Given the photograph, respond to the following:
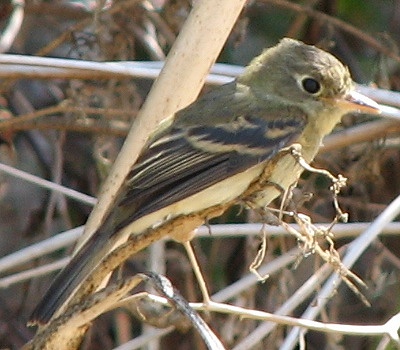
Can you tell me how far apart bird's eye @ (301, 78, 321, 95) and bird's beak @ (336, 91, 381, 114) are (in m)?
0.10

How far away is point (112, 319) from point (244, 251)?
59cm

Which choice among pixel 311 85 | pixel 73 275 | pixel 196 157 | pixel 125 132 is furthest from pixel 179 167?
pixel 125 132

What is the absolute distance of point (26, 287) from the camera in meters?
3.86

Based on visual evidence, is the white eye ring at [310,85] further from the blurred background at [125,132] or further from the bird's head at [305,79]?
the blurred background at [125,132]

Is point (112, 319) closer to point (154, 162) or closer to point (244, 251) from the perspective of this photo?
point (244, 251)

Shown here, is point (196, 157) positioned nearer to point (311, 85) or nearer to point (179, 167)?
point (179, 167)

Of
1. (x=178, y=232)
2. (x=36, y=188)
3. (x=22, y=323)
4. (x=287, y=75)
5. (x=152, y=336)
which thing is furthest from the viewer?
(x=36, y=188)

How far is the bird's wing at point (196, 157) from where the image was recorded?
103 inches

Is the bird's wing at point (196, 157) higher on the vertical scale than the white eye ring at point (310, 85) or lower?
lower

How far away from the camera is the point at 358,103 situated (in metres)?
2.82

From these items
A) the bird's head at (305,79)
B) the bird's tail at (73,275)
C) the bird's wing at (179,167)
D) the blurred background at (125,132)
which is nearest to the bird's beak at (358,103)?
the bird's head at (305,79)

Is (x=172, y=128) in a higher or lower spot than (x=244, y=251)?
higher

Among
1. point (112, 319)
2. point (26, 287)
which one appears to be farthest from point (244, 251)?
point (26, 287)

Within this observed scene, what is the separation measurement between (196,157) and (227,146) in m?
0.09
